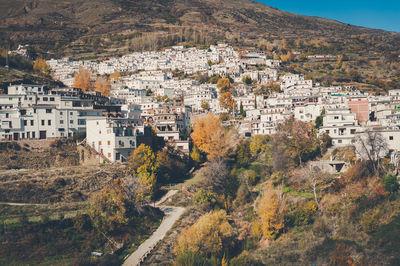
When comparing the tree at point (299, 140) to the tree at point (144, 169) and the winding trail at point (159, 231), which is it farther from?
the tree at point (144, 169)

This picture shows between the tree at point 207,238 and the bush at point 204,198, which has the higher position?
the bush at point 204,198

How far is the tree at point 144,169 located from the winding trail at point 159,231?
6.08 ft

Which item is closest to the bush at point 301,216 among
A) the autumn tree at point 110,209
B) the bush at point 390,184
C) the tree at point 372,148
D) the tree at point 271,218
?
the tree at point 271,218

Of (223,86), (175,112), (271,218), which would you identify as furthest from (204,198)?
(223,86)

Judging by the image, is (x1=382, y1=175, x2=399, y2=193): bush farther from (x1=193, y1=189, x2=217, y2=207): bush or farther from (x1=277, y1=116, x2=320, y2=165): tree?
(x1=193, y1=189, x2=217, y2=207): bush

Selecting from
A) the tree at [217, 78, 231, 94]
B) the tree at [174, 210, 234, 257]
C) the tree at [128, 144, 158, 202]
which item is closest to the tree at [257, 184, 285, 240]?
the tree at [174, 210, 234, 257]

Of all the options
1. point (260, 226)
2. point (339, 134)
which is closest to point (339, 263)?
point (260, 226)

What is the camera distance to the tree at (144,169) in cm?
3812

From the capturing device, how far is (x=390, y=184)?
33531mm

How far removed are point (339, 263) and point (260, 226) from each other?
7.91m

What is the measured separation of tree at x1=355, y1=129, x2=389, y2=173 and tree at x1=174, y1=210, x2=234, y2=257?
1663 centimetres

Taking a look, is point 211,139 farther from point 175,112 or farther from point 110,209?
point 110,209

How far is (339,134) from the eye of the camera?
4553 cm

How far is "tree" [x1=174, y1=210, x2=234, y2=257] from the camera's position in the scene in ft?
92.4
